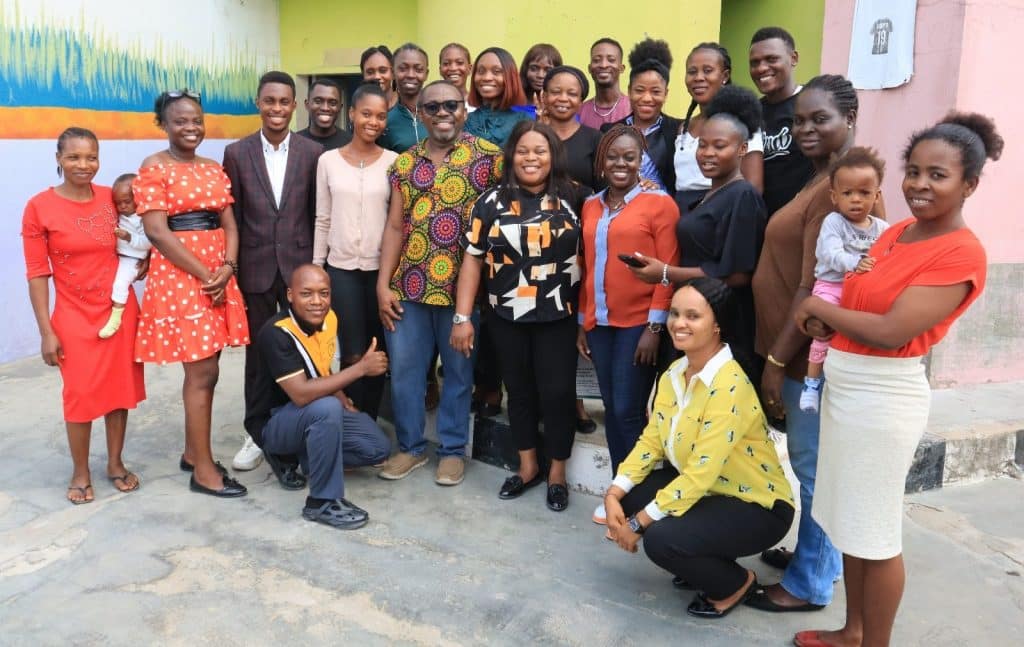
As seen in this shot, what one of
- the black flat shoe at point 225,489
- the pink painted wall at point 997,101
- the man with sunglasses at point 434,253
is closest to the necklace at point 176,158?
the man with sunglasses at point 434,253

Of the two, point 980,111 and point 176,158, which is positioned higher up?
point 980,111

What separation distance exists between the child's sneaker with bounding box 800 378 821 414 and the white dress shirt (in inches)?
104

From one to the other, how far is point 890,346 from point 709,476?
82 centimetres

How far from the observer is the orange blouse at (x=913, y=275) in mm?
2238

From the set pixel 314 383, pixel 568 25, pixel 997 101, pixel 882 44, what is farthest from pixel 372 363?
pixel 568 25

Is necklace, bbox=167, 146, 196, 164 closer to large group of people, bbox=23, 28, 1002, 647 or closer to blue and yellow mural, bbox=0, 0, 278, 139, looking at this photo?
large group of people, bbox=23, 28, 1002, 647

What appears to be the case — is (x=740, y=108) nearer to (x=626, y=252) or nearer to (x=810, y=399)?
(x=626, y=252)

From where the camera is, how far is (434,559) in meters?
3.49

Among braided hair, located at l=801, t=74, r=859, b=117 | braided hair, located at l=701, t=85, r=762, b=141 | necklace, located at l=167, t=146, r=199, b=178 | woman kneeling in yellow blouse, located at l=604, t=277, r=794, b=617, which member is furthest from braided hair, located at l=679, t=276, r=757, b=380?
necklace, located at l=167, t=146, r=199, b=178

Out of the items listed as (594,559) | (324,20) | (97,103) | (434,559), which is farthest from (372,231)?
(324,20)

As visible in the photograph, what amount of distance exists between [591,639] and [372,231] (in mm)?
2185

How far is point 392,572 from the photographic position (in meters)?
3.37

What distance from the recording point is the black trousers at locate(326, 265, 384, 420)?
165 inches

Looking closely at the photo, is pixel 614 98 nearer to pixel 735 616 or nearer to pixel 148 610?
pixel 735 616
